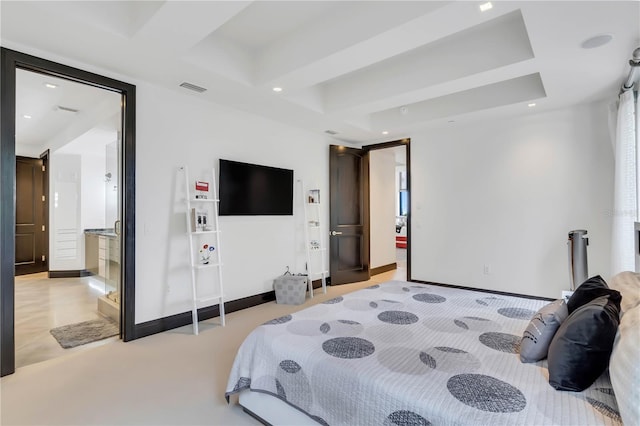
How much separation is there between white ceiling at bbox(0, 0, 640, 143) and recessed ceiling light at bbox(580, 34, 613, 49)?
0.05 metres

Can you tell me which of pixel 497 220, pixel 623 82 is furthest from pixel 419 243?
pixel 623 82

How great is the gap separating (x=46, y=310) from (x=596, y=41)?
6155mm

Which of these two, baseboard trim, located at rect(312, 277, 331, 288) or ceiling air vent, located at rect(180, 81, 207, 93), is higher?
ceiling air vent, located at rect(180, 81, 207, 93)

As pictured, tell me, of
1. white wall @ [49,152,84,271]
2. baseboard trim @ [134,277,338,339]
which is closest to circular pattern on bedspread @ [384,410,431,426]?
baseboard trim @ [134,277,338,339]

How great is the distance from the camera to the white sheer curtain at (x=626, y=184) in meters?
2.96

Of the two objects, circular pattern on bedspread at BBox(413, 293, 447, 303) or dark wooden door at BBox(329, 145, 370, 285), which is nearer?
circular pattern on bedspread at BBox(413, 293, 447, 303)

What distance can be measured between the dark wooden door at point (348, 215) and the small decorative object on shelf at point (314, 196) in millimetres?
458

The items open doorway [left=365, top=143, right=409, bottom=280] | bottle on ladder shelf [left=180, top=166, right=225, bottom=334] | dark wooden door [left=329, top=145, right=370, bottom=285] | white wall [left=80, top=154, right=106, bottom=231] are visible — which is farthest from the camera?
open doorway [left=365, top=143, right=409, bottom=280]

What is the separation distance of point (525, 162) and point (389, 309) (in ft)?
10.7

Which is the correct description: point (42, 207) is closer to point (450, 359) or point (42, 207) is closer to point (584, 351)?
point (450, 359)

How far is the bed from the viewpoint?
3.87 feet

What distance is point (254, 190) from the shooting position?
4.21 metres

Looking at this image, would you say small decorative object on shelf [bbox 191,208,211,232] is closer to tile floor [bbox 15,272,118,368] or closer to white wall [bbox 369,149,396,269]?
tile floor [bbox 15,272,118,368]

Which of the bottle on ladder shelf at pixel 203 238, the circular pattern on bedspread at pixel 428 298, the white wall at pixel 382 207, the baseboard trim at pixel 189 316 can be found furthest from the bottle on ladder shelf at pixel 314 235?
the circular pattern on bedspread at pixel 428 298
